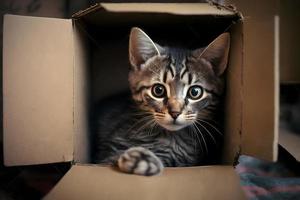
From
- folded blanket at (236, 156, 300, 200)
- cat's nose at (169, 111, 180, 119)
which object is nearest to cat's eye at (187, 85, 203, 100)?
cat's nose at (169, 111, 180, 119)

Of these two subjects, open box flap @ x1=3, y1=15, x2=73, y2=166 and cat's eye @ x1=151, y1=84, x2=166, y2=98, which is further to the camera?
cat's eye @ x1=151, y1=84, x2=166, y2=98

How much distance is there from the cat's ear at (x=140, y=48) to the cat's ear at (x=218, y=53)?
6.0 inches

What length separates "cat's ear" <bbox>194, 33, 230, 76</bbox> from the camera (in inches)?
42.8

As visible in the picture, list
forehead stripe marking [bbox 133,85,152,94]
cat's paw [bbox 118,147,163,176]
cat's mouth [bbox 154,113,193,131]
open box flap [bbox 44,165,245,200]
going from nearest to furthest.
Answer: open box flap [bbox 44,165,245,200] → cat's paw [bbox 118,147,163,176] → cat's mouth [bbox 154,113,193,131] → forehead stripe marking [bbox 133,85,152,94]

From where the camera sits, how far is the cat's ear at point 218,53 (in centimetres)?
109

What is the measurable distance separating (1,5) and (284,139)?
4.18 ft

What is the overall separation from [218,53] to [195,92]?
15cm

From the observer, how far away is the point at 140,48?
116 centimetres

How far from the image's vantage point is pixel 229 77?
3.68 feet

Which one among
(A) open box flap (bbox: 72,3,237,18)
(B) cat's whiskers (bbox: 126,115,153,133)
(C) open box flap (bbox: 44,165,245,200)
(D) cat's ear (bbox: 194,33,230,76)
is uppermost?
(A) open box flap (bbox: 72,3,237,18)

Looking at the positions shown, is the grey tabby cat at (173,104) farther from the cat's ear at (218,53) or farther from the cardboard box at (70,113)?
the cardboard box at (70,113)

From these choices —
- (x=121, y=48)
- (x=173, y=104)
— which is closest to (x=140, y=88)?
(x=173, y=104)

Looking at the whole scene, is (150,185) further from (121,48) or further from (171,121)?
(121,48)

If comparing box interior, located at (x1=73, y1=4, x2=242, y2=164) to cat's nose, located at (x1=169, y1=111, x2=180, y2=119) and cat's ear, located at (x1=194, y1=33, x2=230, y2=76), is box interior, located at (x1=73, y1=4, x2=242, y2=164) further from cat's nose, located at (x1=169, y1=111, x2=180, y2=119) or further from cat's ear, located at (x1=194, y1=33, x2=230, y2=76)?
cat's nose, located at (x1=169, y1=111, x2=180, y2=119)
